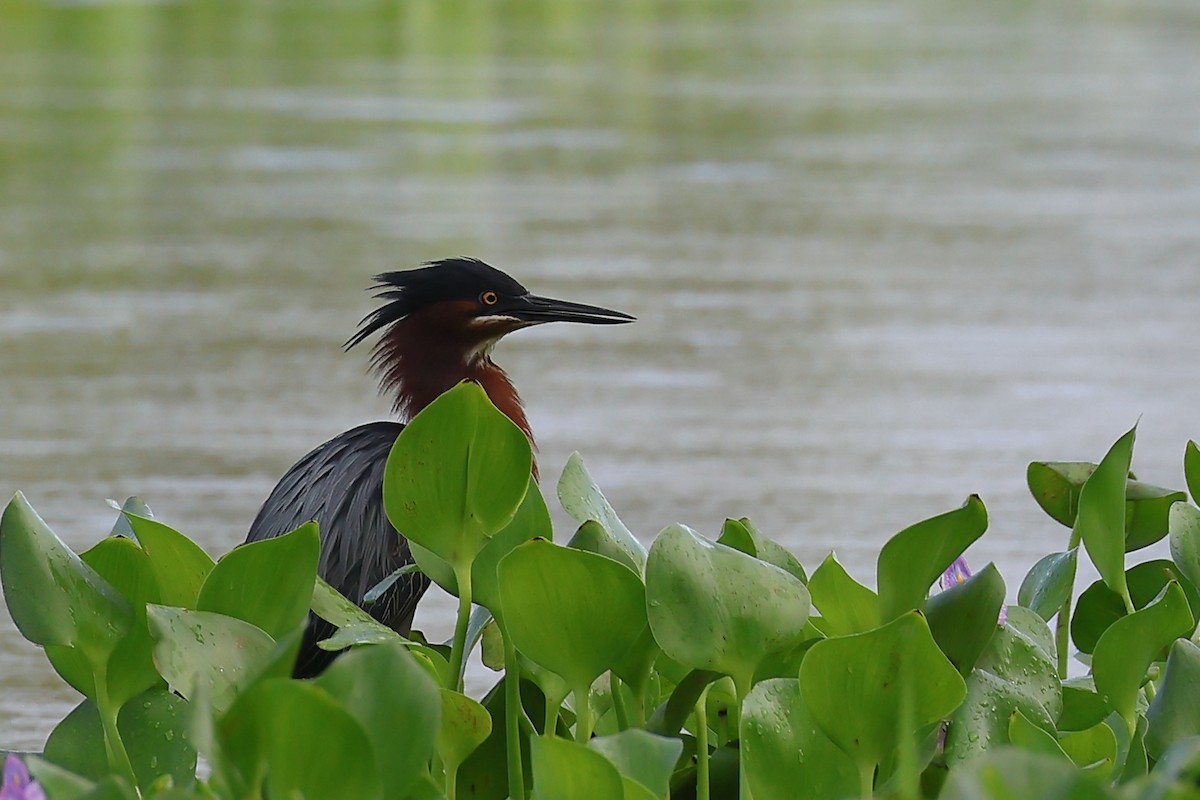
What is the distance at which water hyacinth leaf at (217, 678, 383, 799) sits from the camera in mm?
1342

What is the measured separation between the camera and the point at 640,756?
158 centimetres

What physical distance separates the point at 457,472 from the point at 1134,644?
68 centimetres

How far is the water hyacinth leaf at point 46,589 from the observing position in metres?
1.78

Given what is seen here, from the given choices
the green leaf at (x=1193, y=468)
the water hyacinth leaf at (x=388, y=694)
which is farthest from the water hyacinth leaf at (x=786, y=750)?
the green leaf at (x=1193, y=468)

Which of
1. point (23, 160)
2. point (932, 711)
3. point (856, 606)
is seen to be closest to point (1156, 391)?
point (856, 606)

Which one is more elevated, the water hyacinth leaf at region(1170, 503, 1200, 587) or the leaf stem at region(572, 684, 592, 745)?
the water hyacinth leaf at region(1170, 503, 1200, 587)

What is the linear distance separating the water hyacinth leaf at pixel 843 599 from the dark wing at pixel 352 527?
1.33 meters

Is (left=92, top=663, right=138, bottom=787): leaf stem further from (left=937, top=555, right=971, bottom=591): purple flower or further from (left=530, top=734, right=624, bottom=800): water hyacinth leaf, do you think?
(left=937, top=555, right=971, bottom=591): purple flower

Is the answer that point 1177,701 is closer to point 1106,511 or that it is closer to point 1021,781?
point 1106,511

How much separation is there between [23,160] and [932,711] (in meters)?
8.23

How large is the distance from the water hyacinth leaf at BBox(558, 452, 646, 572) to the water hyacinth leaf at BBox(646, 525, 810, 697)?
0.26 m

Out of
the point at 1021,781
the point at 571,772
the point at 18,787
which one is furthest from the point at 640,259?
the point at 1021,781

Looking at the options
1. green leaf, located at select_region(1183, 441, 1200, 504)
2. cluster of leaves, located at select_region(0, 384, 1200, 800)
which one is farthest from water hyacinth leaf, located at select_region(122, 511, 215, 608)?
green leaf, located at select_region(1183, 441, 1200, 504)

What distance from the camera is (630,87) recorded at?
1144 cm
